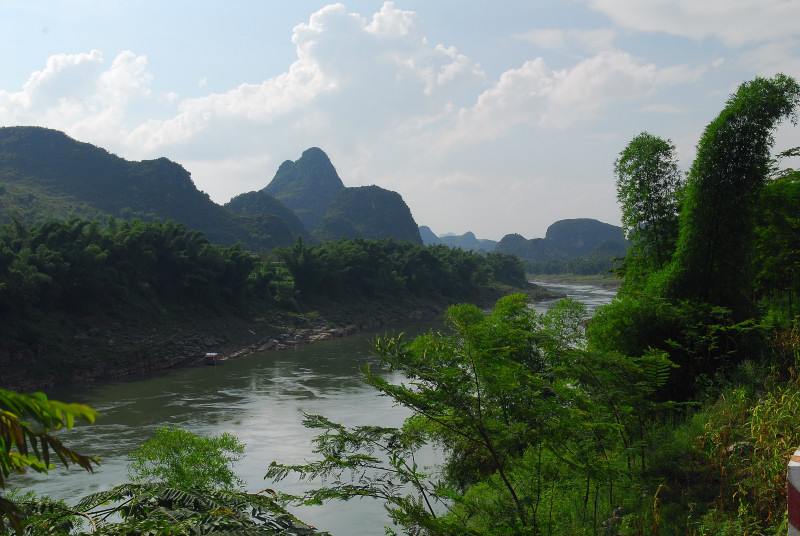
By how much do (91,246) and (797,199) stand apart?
33077 millimetres

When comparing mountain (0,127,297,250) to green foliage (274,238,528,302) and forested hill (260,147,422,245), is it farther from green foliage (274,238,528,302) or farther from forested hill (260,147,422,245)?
forested hill (260,147,422,245)

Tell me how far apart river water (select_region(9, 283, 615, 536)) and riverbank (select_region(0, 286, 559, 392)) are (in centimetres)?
146

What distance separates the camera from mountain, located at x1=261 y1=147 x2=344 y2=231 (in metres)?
172

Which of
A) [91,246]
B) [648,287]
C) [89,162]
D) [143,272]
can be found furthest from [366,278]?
[89,162]

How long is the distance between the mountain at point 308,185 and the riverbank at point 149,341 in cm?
12162

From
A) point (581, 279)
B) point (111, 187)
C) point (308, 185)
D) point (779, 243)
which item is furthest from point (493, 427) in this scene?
point (308, 185)

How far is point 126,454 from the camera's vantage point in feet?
57.0

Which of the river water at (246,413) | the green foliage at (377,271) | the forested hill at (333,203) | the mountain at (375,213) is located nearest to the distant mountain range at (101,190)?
the green foliage at (377,271)

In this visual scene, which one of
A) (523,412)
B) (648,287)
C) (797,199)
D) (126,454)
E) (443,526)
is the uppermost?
(797,199)

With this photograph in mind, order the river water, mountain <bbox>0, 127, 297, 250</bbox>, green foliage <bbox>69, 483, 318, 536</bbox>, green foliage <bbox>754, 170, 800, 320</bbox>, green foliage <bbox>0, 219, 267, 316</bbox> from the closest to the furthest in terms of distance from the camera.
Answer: green foliage <bbox>69, 483, 318, 536</bbox> < the river water < green foliage <bbox>754, 170, 800, 320</bbox> < green foliage <bbox>0, 219, 267, 316</bbox> < mountain <bbox>0, 127, 297, 250</bbox>

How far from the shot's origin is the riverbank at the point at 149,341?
2653 cm

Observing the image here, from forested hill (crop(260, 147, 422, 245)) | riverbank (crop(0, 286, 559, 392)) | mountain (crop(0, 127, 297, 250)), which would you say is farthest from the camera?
forested hill (crop(260, 147, 422, 245))

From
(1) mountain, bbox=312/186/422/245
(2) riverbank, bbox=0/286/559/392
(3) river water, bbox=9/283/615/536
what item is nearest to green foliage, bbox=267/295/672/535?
(3) river water, bbox=9/283/615/536

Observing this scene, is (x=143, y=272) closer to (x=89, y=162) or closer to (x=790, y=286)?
(x=790, y=286)
